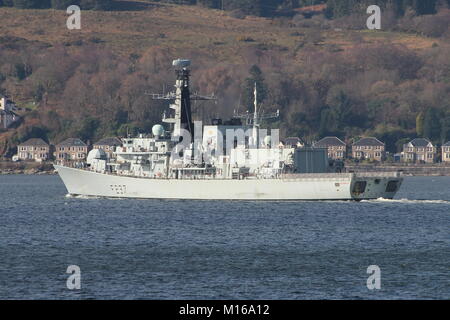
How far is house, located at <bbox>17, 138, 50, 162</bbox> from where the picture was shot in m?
193

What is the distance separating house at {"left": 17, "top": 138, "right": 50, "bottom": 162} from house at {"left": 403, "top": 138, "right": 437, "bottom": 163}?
63.6 meters

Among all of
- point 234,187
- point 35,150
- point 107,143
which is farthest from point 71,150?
point 234,187

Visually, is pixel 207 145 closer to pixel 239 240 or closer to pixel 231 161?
pixel 231 161

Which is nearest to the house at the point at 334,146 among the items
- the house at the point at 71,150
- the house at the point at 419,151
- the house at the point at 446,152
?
the house at the point at 419,151

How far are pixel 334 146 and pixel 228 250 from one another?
440ft

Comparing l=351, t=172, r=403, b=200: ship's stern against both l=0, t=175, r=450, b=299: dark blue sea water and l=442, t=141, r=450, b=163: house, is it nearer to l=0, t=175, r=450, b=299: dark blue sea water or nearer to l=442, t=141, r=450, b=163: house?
l=0, t=175, r=450, b=299: dark blue sea water

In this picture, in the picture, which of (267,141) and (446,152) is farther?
(446,152)

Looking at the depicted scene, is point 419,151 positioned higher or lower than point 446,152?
higher

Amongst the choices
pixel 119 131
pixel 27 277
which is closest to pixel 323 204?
pixel 27 277

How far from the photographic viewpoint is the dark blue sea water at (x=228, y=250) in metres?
43.8

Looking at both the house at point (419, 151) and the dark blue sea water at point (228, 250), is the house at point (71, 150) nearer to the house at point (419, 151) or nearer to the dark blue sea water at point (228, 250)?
the house at point (419, 151)

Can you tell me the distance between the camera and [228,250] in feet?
182

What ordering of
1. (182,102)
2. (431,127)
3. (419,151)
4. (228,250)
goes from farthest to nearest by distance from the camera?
(431,127) < (419,151) < (182,102) < (228,250)

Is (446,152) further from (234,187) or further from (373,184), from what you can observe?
(373,184)
